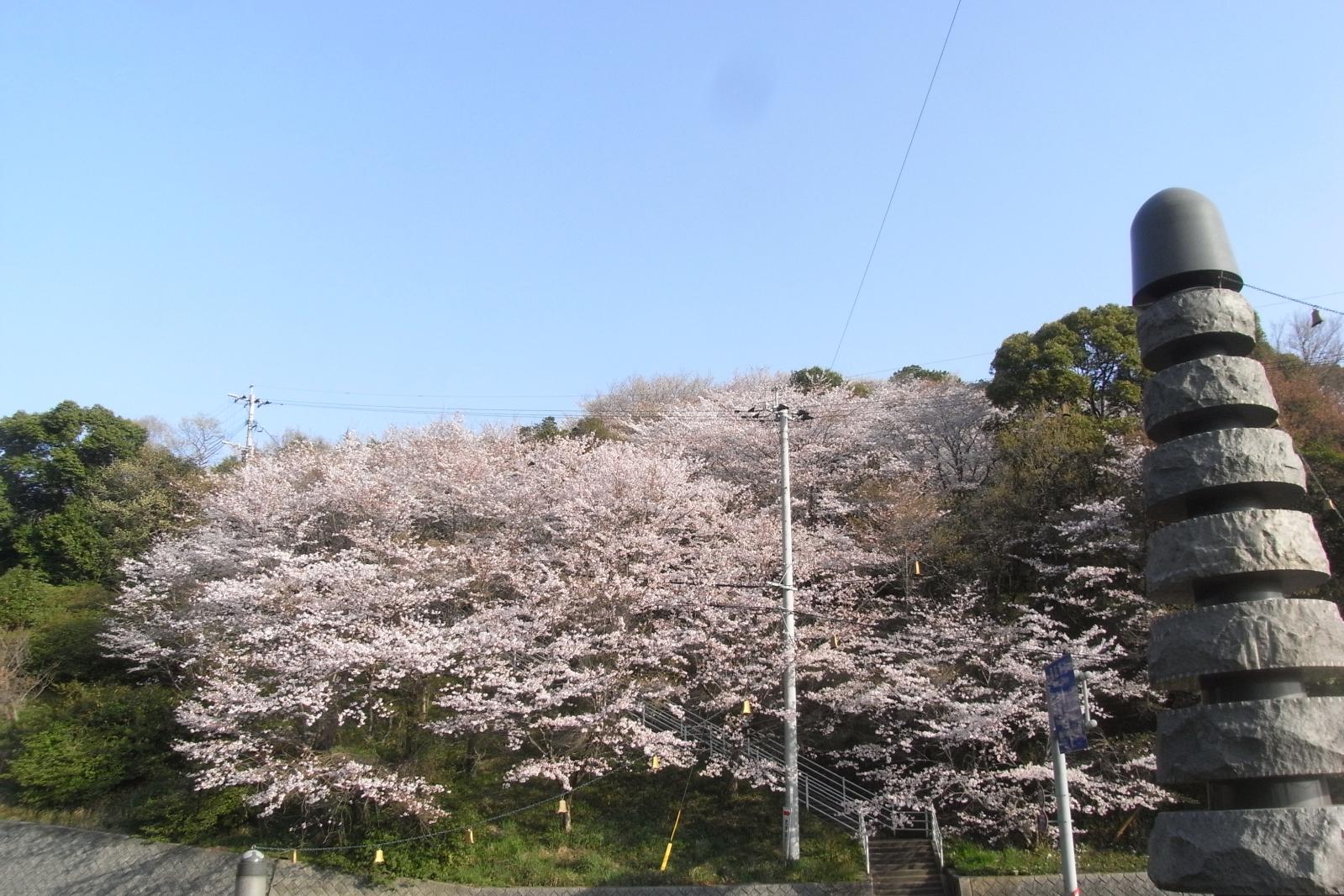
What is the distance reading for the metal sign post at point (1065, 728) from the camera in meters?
10.1

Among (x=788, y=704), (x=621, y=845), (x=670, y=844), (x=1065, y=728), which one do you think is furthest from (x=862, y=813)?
(x=1065, y=728)

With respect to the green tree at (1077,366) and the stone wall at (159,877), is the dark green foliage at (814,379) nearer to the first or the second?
the green tree at (1077,366)

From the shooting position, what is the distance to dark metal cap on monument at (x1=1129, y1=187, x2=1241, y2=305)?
8836 millimetres

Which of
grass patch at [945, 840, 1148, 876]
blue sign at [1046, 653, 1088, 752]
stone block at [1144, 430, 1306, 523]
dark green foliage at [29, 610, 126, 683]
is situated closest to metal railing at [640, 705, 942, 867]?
grass patch at [945, 840, 1148, 876]

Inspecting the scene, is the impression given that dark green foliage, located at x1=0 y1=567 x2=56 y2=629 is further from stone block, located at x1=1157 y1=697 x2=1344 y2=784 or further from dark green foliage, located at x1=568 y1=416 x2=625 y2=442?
stone block, located at x1=1157 y1=697 x2=1344 y2=784

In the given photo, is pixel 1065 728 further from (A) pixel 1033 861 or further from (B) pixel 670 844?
(B) pixel 670 844

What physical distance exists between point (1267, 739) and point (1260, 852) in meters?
0.87

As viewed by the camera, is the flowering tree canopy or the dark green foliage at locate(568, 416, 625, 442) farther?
the dark green foliage at locate(568, 416, 625, 442)

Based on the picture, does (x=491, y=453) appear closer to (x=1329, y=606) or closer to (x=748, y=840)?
(x=748, y=840)

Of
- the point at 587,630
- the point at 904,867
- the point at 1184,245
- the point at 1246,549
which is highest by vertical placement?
the point at 1184,245

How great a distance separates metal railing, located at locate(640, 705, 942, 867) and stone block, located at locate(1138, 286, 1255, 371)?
10947mm

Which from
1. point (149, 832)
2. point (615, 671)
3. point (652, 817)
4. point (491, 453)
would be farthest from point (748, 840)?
point (491, 453)

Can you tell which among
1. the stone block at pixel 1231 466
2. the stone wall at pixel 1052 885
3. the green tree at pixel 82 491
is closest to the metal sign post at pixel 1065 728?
the stone block at pixel 1231 466

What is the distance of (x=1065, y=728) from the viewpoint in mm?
10320
